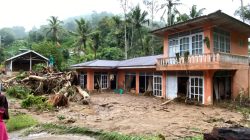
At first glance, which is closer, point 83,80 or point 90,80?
point 90,80

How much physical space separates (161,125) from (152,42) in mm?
30036

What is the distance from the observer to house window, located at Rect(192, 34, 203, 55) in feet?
57.6

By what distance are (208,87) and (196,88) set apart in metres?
1.27

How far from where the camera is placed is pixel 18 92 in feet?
66.1

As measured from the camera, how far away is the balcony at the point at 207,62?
15.4m

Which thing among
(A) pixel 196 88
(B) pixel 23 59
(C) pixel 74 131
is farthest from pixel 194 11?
(C) pixel 74 131

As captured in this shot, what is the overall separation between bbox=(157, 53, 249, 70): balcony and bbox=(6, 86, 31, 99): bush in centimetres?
1110

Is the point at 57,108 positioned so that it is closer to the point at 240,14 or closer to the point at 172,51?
the point at 172,51

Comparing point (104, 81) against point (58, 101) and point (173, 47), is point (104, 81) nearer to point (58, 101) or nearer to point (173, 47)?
point (173, 47)

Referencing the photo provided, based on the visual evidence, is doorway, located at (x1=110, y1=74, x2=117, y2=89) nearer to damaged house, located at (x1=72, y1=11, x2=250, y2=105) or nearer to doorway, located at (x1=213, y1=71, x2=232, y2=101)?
damaged house, located at (x1=72, y1=11, x2=250, y2=105)

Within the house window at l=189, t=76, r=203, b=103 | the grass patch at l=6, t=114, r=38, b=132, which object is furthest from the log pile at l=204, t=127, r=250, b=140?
the house window at l=189, t=76, r=203, b=103

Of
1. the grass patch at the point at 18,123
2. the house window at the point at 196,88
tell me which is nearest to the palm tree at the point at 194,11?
the house window at the point at 196,88

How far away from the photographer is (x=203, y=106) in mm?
16500

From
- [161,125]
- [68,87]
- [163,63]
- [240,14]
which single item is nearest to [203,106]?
[163,63]
